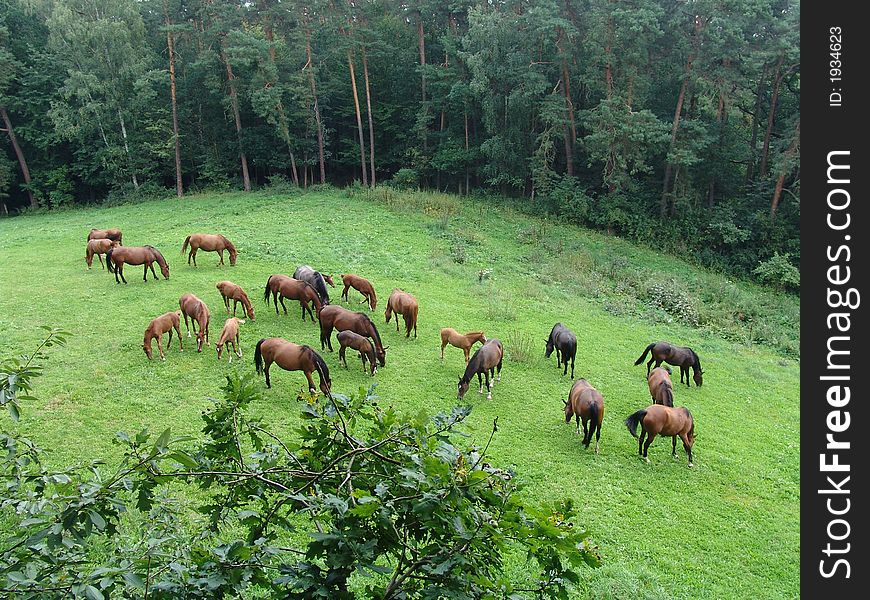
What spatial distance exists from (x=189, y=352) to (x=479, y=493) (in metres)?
11.0

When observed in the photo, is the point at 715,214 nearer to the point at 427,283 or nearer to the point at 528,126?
the point at 528,126

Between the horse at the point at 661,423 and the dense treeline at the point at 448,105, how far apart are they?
1849 centimetres

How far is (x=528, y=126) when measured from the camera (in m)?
33.2

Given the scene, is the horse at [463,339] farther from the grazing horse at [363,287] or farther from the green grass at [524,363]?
the grazing horse at [363,287]

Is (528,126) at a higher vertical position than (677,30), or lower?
lower

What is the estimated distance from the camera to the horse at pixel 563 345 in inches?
483

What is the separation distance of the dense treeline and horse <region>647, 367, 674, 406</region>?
1696cm

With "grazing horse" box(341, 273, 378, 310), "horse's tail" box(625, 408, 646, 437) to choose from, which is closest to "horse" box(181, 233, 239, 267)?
"grazing horse" box(341, 273, 378, 310)

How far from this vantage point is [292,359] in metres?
10.4

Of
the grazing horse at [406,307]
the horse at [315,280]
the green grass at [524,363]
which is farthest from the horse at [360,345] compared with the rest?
the horse at [315,280]

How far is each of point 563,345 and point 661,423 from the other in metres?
3.44

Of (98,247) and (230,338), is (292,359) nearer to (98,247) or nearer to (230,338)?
(230,338)

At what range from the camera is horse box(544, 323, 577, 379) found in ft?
40.2
